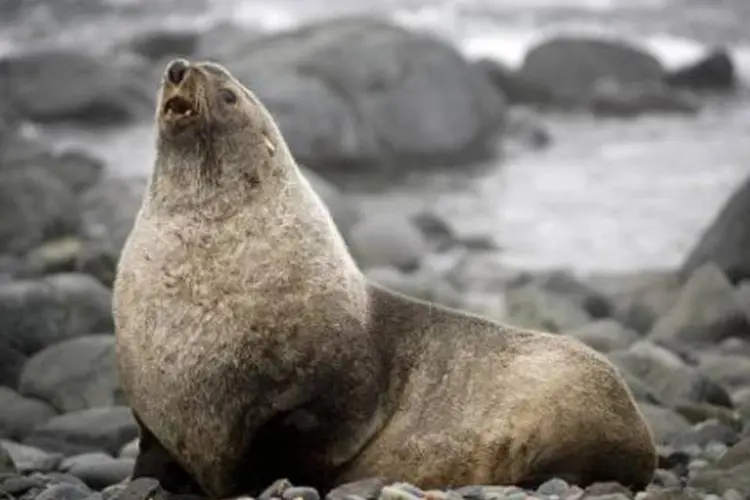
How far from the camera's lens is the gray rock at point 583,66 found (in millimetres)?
24375

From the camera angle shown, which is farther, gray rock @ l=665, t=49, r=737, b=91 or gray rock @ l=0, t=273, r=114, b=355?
gray rock @ l=665, t=49, r=737, b=91

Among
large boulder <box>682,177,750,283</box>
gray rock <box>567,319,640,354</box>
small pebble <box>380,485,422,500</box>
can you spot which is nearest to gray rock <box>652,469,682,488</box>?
small pebble <box>380,485,422,500</box>

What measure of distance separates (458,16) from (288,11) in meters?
3.74

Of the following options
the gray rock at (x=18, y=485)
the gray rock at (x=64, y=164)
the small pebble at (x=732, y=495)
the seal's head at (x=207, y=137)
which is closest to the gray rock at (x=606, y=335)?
the small pebble at (x=732, y=495)

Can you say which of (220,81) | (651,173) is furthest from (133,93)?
(220,81)

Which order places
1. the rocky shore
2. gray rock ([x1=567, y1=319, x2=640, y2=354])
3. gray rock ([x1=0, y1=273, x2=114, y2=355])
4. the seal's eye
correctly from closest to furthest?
the seal's eye → the rocky shore → gray rock ([x1=0, y1=273, x2=114, y2=355]) → gray rock ([x1=567, y1=319, x2=640, y2=354])

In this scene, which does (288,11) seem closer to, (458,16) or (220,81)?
(458,16)

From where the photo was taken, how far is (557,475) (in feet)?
20.3

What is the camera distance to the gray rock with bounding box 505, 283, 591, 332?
12.0 metres

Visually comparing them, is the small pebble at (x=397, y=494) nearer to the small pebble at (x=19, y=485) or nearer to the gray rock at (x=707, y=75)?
the small pebble at (x=19, y=485)

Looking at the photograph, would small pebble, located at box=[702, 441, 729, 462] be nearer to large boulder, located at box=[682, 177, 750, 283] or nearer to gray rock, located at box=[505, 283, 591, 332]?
gray rock, located at box=[505, 283, 591, 332]

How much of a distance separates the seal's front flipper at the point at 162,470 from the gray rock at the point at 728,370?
4.69 m

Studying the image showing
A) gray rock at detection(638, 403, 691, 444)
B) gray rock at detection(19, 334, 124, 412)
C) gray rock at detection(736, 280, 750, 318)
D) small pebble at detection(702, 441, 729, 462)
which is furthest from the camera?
gray rock at detection(736, 280, 750, 318)

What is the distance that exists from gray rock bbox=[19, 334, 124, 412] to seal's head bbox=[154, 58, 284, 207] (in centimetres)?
308
